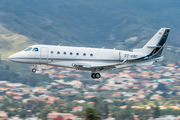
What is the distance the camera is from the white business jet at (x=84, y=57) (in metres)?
37.3

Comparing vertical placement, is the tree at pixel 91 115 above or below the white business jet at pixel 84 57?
below

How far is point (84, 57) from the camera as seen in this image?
124 ft

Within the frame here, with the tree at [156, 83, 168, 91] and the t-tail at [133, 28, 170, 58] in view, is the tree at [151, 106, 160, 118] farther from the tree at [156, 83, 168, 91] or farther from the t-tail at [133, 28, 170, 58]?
the t-tail at [133, 28, 170, 58]

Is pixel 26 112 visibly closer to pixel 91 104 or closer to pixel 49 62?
pixel 91 104

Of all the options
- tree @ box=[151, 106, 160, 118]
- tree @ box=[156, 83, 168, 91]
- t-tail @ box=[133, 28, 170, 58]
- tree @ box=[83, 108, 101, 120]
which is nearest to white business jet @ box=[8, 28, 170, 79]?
t-tail @ box=[133, 28, 170, 58]

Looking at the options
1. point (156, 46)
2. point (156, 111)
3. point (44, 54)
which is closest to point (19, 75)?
point (156, 111)

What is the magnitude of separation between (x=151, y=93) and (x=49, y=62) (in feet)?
420

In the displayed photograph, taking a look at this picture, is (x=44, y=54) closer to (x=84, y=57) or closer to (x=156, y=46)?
(x=84, y=57)

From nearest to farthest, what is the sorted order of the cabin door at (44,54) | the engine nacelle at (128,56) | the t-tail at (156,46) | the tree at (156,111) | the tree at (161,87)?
the cabin door at (44,54)
the engine nacelle at (128,56)
the t-tail at (156,46)
the tree at (156,111)
the tree at (161,87)

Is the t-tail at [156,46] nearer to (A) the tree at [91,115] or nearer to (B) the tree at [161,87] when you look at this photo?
(A) the tree at [91,115]

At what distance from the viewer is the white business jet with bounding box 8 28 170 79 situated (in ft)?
122

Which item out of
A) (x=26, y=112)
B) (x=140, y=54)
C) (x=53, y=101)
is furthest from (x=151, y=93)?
(x=140, y=54)

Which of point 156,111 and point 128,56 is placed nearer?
point 128,56

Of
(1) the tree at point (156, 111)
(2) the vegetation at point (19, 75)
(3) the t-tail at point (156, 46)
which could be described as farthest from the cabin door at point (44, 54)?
(2) the vegetation at point (19, 75)
